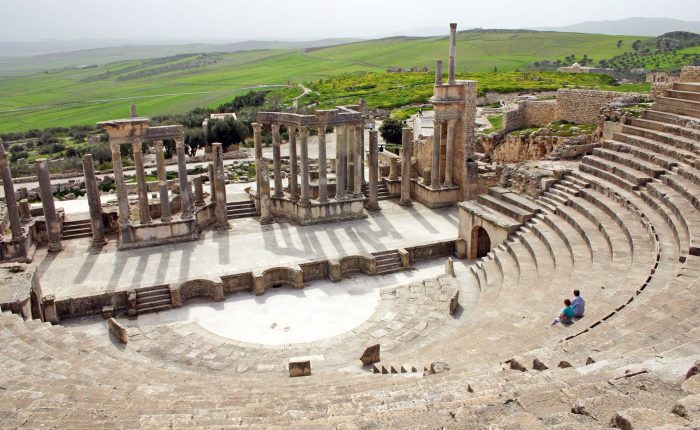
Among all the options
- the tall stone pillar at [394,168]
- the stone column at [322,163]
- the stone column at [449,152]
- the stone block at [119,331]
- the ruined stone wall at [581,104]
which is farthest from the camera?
the tall stone pillar at [394,168]

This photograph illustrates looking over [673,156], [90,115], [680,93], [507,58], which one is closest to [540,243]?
[673,156]

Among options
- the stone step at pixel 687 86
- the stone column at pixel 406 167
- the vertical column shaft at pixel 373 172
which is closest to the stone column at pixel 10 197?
the vertical column shaft at pixel 373 172

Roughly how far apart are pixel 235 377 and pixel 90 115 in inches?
3426

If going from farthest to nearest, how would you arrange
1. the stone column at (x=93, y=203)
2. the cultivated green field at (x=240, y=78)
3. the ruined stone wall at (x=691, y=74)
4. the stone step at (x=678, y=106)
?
the cultivated green field at (x=240, y=78) < the ruined stone wall at (x=691, y=74) < the stone column at (x=93, y=203) < the stone step at (x=678, y=106)

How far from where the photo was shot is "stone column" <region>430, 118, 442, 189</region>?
27.3 m

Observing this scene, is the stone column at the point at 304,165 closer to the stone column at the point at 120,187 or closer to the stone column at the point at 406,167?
the stone column at the point at 406,167

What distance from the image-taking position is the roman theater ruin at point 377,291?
864 cm

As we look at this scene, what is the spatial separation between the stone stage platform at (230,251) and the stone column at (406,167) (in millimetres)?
1510

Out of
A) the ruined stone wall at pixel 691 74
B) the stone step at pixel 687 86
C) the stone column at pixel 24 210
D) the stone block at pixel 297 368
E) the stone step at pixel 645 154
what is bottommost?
the stone block at pixel 297 368

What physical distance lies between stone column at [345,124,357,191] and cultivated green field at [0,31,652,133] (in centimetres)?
6555

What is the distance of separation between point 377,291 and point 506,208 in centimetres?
662

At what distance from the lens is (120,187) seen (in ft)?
75.9

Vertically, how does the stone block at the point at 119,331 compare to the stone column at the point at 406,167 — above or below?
below

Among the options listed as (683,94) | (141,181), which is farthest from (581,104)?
(141,181)
